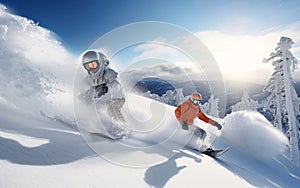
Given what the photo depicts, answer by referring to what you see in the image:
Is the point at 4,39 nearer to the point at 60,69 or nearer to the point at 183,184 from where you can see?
the point at 60,69

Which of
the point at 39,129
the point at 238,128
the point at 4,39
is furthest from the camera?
the point at 238,128

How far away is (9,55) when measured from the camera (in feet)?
21.4

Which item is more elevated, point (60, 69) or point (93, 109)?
point (60, 69)

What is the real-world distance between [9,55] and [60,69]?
338 centimetres

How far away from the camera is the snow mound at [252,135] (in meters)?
11.0

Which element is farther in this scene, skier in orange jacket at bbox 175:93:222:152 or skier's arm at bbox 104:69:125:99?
skier in orange jacket at bbox 175:93:222:152

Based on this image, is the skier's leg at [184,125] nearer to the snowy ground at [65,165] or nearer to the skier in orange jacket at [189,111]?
the skier in orange jacket at [189,111]

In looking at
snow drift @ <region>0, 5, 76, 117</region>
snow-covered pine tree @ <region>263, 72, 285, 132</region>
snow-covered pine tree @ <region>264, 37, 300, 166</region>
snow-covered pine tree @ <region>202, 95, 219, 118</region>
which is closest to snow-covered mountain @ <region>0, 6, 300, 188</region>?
snow drift @ <region>0, 5, 76, 117</region>

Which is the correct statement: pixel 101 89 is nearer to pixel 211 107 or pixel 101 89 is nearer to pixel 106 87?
pixel 106 87

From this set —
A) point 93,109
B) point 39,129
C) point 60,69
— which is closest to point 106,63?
point 93,109

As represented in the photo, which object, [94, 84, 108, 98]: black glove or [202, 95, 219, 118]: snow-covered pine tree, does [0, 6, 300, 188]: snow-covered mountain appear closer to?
[94, 84, 108, 98]: black glove

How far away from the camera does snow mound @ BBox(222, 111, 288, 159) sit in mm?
10953

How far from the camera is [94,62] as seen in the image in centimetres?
562

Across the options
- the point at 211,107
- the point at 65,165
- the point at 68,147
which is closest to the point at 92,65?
the point at 68,147
